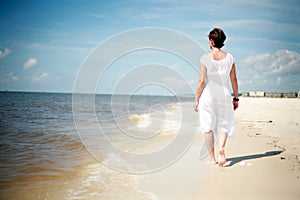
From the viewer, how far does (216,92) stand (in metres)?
3.53

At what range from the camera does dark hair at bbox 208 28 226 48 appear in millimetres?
3487

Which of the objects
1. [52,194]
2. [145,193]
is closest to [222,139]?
[145,193]

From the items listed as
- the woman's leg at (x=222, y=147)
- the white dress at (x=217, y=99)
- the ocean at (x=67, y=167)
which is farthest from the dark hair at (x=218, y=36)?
the ocean at (x=67, y=167)

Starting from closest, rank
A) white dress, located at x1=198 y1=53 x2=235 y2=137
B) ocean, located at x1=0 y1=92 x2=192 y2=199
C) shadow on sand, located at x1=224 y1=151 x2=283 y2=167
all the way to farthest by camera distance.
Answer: ocean, located at x1=0 y1=92 x2=192 y2=199
white dress, located at x1=198 y1=53 x2=235 y2=137
shadow on sand, located at x1=224 y1=151 x2=283 y2=167

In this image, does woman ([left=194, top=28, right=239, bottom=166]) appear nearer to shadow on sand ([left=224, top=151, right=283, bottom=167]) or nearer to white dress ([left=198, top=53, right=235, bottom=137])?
white dress ([left=198, top=53, right=235, bottom=137])

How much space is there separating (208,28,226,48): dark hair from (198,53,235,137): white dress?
0.70 feet

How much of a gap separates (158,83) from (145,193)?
8014mm

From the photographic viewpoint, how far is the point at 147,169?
11.8 feet

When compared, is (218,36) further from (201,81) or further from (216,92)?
(216,92)

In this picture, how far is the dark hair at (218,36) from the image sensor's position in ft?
11.4

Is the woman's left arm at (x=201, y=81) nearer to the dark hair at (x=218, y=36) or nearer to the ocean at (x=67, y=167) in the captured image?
the dark hair at (x=218, y=36)

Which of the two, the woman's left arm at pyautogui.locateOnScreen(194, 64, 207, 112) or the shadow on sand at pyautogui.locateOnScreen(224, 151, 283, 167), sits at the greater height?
the woman's left arm at pyautogui.locateOnScreen(194, 64, 207, 112)

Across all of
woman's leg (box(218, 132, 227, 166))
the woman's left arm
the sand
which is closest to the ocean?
the sand

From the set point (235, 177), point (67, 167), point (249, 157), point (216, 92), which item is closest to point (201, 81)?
point (216, 92)
